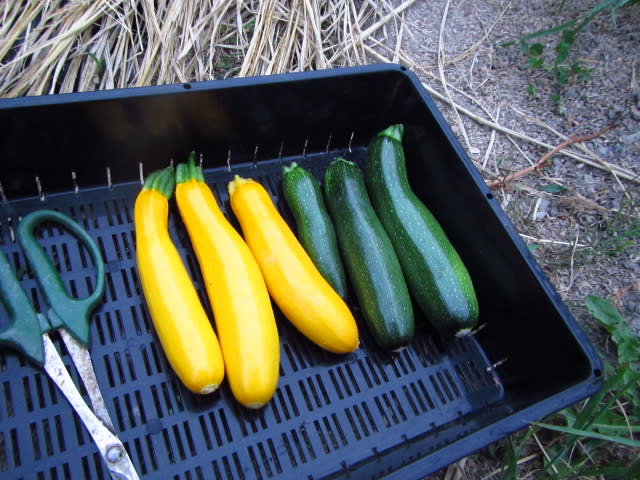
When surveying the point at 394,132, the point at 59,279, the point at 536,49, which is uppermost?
the point at 536,49

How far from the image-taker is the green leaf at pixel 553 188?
67.0 inches

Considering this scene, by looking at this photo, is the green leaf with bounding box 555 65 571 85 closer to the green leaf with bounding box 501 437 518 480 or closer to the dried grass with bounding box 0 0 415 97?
the dried grass with bounding box 0 0 415 97

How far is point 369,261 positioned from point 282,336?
0.25m

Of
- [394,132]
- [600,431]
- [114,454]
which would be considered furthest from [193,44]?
[600,431]

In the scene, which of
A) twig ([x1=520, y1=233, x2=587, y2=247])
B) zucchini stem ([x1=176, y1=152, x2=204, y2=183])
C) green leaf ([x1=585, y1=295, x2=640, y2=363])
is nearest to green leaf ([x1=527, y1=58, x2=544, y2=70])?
twig ([x1=520, y1=233, x2=587, y2=247])

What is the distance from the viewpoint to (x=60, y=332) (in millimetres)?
1123

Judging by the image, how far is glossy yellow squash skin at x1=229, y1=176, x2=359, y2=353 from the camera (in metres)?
1.15

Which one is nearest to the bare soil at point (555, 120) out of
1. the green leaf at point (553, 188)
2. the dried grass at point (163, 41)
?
the green leaf at point (553, 188)

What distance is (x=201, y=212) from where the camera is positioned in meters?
1.25

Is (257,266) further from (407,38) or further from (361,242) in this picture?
(407,38)

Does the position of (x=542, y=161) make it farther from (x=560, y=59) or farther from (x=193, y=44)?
(x=193, y=44)

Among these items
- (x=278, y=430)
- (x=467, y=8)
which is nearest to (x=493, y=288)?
(x=278, y=430)

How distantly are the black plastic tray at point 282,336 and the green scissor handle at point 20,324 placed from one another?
6 cm

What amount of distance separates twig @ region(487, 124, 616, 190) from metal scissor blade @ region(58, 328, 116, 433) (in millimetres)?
1202
